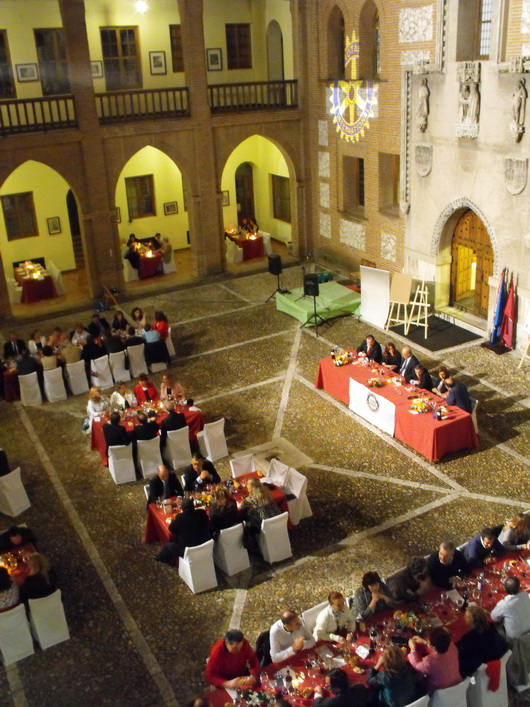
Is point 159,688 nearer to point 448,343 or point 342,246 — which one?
point 448,343

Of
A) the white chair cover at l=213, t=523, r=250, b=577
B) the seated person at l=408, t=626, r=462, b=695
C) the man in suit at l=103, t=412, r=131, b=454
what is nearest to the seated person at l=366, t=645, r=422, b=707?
the seated person at l=408, t=626, r=462, b=695

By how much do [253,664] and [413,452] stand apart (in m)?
6.19

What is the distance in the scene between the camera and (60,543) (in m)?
11.2

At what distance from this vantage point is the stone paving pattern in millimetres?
9008

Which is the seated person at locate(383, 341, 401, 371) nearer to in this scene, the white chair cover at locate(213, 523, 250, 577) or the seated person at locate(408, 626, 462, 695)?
the white chair cover at locate(213, 523, 250, 577)

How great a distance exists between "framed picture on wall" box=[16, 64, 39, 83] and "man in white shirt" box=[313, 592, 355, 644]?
19.2m

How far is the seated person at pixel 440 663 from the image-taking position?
7.05 m

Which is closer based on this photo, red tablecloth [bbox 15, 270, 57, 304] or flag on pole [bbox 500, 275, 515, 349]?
flag on pole [bbox 500, 275, 515, 349]

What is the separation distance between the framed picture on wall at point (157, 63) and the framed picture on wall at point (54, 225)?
562 centimetres

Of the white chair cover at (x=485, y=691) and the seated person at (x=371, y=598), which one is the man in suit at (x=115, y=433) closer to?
the seated person at (x=371, y=598)

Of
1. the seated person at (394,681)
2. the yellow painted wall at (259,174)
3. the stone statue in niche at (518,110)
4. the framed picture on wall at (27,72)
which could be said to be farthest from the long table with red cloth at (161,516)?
the yellow painted wall at (259,174)

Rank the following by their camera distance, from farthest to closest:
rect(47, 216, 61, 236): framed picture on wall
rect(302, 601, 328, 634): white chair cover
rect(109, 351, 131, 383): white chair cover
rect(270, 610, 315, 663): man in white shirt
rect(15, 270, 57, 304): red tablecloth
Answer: rect(47, 216, 61, 236): framed picture on wall < rect(15, 270, 57, 304): red tablecloth < rect(109, 351, 131, 383): white chair cover < rect(302, 601, 328, 634): white chair cover < rect(270, 610, 315, 663): man in white shirt

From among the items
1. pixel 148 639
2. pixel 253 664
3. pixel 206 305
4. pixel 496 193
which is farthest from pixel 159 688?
pixel 206 305

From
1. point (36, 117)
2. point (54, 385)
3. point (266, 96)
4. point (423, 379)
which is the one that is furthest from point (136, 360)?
point (266, 96)
